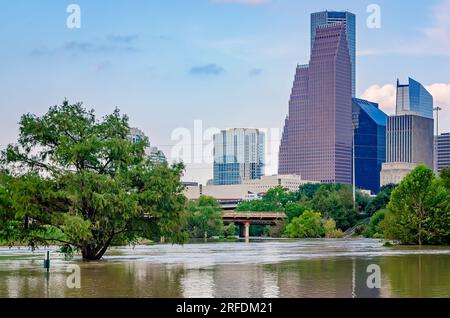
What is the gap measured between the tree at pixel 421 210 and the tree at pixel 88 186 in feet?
122

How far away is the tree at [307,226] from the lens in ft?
481

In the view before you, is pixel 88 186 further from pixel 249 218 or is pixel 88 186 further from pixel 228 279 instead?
pixel 249 218

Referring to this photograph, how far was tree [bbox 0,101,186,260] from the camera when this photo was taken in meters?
52.6

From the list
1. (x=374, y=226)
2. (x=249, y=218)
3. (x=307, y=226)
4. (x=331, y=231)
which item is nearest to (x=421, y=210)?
(x=374, y=226)

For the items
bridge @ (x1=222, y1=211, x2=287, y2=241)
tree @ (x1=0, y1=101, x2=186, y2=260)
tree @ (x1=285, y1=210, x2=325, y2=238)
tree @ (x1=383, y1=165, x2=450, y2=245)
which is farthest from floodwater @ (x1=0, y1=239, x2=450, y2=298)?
bridge @ (x1=222, y1=211, x2=287, y2=241)

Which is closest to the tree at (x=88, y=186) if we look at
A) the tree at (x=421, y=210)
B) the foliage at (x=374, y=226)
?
the tree at (x=421, y=210)

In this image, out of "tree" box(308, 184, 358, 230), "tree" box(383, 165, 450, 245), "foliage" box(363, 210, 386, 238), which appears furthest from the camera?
"tree" box(308, 184, 358, 230)

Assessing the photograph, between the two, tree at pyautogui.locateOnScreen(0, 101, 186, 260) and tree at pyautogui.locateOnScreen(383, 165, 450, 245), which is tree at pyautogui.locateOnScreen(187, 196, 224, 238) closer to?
tree at pyautogui.locateOnScreen(383, 165, 450, 245)

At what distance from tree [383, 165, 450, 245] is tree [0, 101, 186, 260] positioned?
3730 cm

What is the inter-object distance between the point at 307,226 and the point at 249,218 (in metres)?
22.1

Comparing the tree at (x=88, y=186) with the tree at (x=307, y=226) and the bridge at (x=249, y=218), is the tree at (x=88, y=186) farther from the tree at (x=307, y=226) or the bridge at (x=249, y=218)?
the bridge at (x=249, y=218)

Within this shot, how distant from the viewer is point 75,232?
51.1 meters
